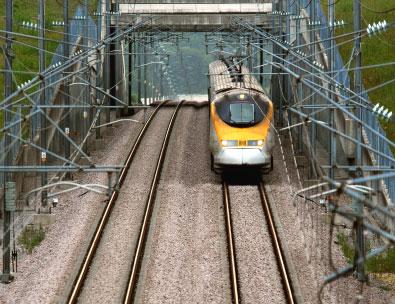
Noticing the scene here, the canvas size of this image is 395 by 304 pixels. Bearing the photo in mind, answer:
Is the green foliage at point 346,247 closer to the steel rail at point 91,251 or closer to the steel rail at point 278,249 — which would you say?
the steel rail at point 278,249

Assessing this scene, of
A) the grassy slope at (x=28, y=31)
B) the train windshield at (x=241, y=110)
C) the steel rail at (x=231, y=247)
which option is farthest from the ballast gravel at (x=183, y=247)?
the grassy slope at (x=28, y=31)

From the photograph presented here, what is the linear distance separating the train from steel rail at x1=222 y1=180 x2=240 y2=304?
1.28m

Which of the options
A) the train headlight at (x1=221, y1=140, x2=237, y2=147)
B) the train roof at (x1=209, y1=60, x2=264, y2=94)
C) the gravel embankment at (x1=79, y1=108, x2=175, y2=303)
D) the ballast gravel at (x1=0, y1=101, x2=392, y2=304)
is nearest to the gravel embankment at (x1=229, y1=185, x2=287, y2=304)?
the ballast gravel at (x1=0, y1=101, x2=392, y2=304)

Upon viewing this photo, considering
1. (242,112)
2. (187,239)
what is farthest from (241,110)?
(187,239)

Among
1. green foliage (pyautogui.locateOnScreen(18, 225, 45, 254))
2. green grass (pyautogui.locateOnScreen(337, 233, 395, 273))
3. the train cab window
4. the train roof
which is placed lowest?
green grass (pyautogui.locateOnScreen(337, 233, 395, 273))

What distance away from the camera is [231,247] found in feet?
92.8

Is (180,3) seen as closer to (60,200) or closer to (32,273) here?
(60,200)

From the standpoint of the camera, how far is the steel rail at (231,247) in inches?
964

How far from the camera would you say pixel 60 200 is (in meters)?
34.5

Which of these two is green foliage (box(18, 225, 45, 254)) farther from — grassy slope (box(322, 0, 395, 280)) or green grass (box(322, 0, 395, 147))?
green grass (box(322, 0, 395, 147))

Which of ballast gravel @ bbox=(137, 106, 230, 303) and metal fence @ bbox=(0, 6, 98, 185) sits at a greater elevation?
metal fence @ bbox=(0, 6, 98, 185)

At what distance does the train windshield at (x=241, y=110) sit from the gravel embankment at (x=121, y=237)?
3874 millimetres

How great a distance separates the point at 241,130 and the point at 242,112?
73 cm

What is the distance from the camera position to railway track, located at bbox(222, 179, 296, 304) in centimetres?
2445
